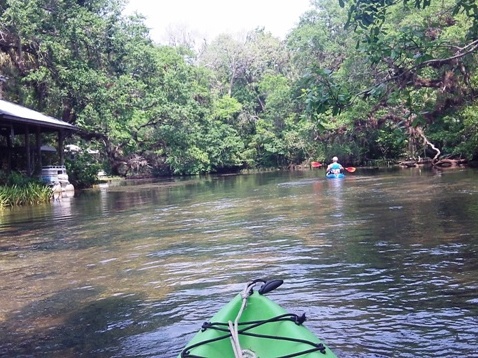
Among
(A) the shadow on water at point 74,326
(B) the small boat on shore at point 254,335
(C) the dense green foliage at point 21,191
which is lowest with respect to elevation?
(A) the shadow on water at point 74,326

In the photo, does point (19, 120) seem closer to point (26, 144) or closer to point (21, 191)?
point (21, 191)

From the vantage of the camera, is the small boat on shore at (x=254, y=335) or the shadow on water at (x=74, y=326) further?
the shadow on water at (x=74, y=326)

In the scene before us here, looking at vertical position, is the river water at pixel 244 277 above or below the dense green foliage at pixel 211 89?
below

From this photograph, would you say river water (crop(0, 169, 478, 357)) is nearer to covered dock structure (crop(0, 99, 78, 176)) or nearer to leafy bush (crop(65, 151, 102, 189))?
covered dock structure (crop(0, 99, 78, 176))

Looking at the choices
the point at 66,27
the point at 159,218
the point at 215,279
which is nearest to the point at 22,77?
the point at 66,27

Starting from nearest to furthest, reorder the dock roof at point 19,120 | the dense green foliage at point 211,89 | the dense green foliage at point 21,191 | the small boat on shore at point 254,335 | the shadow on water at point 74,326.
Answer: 1. the small boat on shore at point 254,335
2. the shadow on water at point 74,326
3. the dock roof at point 19,120
4. the dense green foliage at point 21,191
5. the dense green foliage at point 211,89

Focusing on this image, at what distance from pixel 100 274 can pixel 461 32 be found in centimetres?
2081

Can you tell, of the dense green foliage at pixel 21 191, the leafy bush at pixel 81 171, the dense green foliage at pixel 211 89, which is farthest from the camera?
the leafy bush at pixel 81 171

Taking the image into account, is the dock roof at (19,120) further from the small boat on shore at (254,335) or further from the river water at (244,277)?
the small boat on shore at (254,335)

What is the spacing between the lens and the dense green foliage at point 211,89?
23828 millimetres

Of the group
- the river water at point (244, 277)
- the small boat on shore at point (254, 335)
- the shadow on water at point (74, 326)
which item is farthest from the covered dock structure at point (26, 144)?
the small boat on shore at point (254, 335)

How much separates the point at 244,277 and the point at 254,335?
2945 mm

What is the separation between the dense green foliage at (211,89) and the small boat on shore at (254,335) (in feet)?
31.1

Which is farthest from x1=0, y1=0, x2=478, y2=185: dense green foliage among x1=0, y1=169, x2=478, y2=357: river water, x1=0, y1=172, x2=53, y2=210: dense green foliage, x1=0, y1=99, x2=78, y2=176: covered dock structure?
x1=0, y1=172, x2=53, y2=210: dense green foliage
